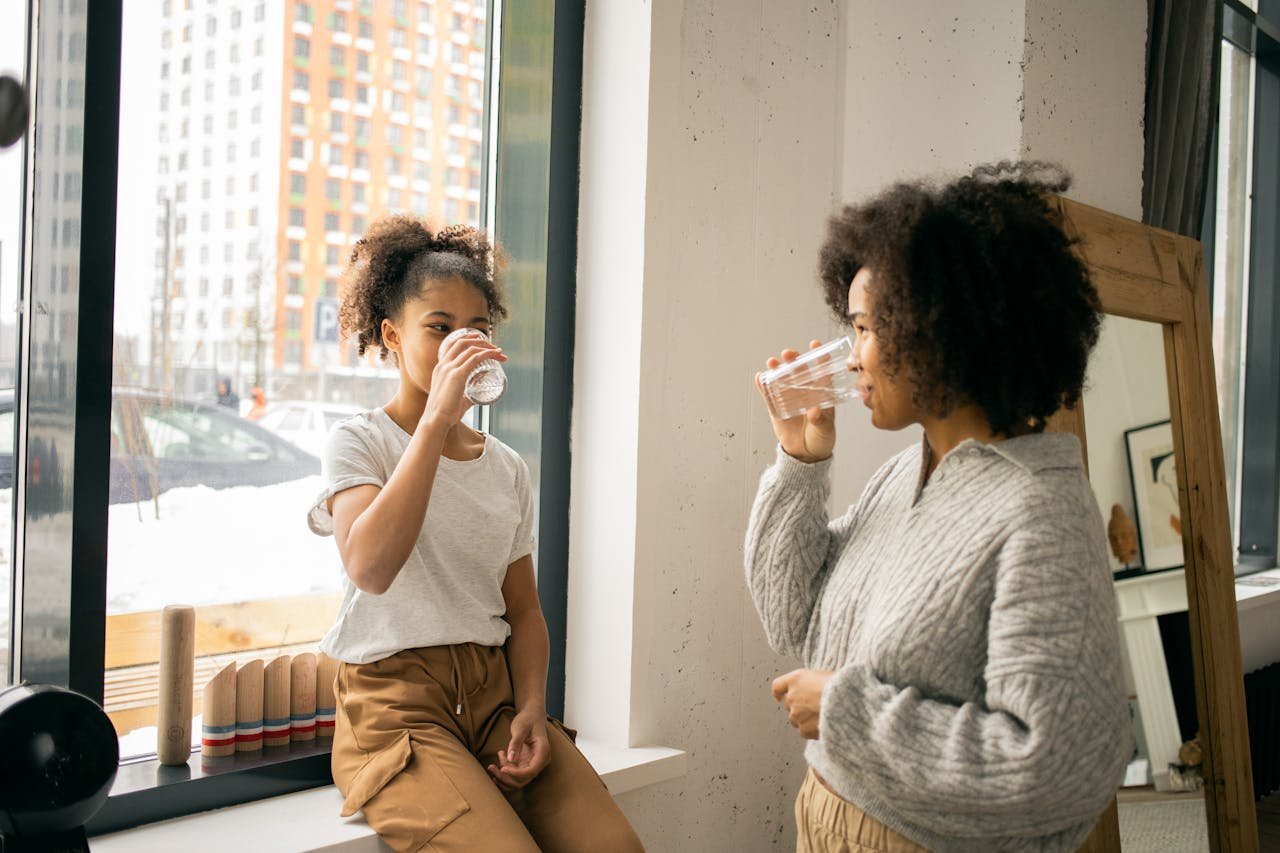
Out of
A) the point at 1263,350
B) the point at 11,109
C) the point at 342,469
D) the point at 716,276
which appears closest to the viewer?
the point at 11,109

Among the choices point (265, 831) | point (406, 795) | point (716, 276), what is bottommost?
point (265, 831)

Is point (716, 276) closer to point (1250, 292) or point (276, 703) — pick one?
point (276, 703)

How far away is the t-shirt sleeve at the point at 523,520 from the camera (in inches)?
68.6

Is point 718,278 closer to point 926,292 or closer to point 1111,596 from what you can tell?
point 926,292

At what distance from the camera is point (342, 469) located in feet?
4.99

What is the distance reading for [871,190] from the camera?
2383mm

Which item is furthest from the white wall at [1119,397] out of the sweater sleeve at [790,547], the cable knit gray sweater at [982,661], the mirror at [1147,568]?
the cable knit gray sweater at [982,661]

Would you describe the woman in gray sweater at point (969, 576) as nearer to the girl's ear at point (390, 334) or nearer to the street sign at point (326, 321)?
the girl's ear at point (390, 334)

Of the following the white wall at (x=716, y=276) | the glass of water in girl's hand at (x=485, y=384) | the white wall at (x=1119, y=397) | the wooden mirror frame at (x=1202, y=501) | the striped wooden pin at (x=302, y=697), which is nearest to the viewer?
the glass of water in girl's hand at (x=485, y=384)

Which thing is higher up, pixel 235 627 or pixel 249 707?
pixel 235 627

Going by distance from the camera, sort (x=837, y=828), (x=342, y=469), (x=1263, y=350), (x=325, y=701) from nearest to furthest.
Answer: (x=837, y=828), (x=342, y=469), (x=325, y=701), (x=1263, y=350)

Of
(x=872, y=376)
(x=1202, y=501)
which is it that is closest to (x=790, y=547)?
(x=872, y=376)

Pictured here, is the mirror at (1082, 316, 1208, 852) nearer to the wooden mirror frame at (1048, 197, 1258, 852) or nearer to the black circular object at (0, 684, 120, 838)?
the wooden mirror frame at (1048, 197, 1258, 852)

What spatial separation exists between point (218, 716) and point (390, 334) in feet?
2.26
